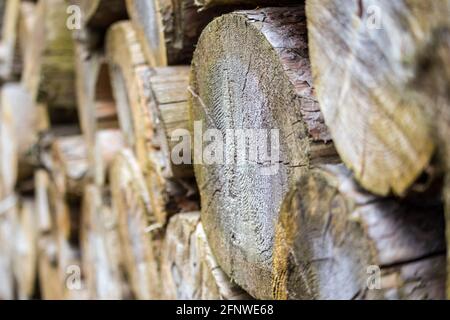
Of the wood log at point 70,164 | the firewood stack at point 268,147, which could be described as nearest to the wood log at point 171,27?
the firewood stack at point 268,147

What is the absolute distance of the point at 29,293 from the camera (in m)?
3.21

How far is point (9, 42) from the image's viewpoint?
306 centimetres

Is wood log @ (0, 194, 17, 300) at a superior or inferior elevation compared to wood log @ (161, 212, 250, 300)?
inferior

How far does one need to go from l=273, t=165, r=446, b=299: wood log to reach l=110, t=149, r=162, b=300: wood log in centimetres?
77

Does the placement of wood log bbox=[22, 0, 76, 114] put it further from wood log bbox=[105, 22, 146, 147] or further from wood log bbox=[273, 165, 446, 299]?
wood log bbox=[273, 165, 446, 299]

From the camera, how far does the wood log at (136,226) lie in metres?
1.58

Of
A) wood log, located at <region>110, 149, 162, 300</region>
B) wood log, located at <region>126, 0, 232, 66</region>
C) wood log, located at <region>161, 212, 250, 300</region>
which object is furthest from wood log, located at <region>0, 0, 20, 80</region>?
wood log, located at <region>161, 212, 250, 300</region>

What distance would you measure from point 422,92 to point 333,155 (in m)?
0.25

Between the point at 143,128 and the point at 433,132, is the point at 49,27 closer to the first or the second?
the point at 143,128

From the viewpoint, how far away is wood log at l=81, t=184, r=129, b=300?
200cm

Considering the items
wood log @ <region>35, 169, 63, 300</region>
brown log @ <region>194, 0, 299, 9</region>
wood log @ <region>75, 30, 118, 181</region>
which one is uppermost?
brown log @ <region>194, 0, 299, 9</region>

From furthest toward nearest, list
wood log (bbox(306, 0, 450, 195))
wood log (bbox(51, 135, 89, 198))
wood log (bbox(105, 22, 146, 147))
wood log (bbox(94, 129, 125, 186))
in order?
wood log (bbox(51, 135, 89, 198)), wood log (bbox(94, 129, 125, 186)), wood log (bbox(105, 22, 146, 147)), wood log (bbox(306, 0, 450, 195))
